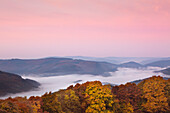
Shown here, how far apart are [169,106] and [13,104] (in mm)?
19752

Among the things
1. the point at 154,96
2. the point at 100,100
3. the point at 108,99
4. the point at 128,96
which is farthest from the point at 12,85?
the point at 154,96

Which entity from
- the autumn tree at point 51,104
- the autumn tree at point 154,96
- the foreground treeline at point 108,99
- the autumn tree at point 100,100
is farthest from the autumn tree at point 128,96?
the autumn tree at point 51,104

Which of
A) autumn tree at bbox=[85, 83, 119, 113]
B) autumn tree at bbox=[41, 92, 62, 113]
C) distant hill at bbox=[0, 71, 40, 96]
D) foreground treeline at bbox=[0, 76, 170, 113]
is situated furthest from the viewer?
distant hill at bbox=[0, 71, 40, 96]

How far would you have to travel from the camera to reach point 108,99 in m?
21.3

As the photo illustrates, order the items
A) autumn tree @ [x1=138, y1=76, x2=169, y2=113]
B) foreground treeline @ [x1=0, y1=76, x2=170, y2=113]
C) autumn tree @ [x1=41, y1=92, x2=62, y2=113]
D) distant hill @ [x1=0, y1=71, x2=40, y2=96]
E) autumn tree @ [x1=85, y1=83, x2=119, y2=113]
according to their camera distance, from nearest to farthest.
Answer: autumn tree @ [x1=41, y1=92, x2=62, y2=113], foreground treeline @ [x1=0, y1=76, x2=170, y2=113], autumn tree @ [x1=85, y1=83, x2=119, y2=113], autumn tree @ [x1=138, y1=76, x2=169, y2=113], distant hill @ [x1=0, y1=71, x2=40, y2=96]

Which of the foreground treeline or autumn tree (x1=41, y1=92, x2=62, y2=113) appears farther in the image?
the foreground treeline

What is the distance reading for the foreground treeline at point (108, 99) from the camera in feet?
58.3

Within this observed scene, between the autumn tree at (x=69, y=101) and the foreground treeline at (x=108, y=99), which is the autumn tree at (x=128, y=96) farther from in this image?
the autumn tree at (x=69, y=101)

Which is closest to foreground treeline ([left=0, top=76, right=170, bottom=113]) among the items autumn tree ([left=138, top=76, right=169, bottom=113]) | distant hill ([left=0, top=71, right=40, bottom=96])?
autumn tree ([left=138, top=76, right=169, bottom=113])

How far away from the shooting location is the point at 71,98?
64.7 ft

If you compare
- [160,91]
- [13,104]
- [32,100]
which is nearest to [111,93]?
[160,91]

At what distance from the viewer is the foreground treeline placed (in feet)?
58.3

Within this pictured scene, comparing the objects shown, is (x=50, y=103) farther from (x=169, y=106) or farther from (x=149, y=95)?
(x=169, y=106)

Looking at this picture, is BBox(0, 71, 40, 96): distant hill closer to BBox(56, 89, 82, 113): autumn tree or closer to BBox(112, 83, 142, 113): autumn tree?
BBox(56, 89, 82, 113): autumn tree
